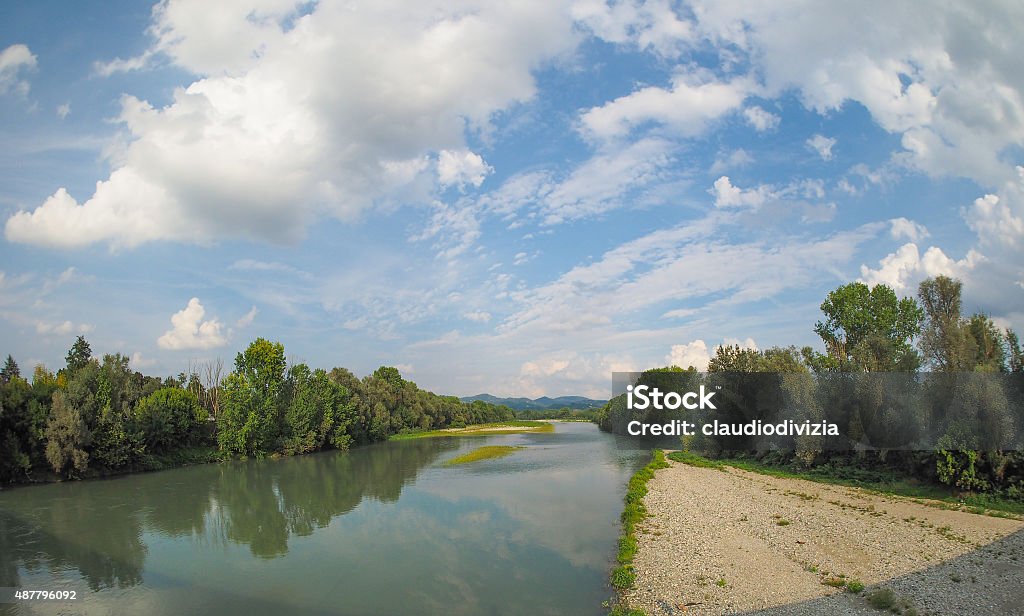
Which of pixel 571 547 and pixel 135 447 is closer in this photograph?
pixel 571 547

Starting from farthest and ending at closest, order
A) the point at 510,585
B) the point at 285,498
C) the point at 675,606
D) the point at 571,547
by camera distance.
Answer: the point at 285,498 → the point at 571,547 → the point at 510,585 → the point at 675,606

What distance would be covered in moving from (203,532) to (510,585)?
16737 mm

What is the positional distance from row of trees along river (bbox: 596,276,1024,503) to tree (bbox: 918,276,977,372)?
8 cm

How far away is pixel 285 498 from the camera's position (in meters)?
33.7

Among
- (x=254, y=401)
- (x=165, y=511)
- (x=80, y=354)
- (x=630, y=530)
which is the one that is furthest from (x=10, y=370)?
(x=630, y=530)

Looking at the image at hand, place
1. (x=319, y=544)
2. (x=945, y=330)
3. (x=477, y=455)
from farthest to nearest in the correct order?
1. (x=477, y=455)
2. (x=945, y=330)
3. (x=319, y=544)

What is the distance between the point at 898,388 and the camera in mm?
30969

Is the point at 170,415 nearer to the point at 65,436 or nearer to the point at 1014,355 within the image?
the point at 65,436

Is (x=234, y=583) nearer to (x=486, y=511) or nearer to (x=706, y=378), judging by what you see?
(x=486, y=511)

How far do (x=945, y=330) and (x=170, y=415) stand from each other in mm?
65200

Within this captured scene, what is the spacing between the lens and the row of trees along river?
2292cm

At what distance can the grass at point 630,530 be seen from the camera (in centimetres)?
1565

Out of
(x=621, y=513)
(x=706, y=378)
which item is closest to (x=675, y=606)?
(x=621, y=513)

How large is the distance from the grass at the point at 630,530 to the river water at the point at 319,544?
20.2 inches
